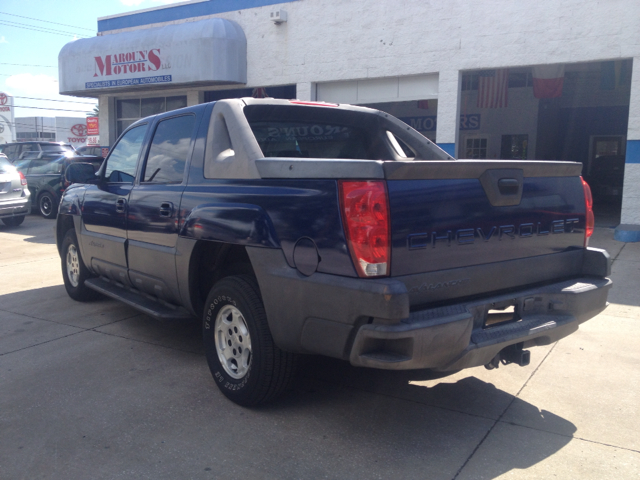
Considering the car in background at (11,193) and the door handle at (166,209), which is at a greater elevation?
the door handle at (166,209)

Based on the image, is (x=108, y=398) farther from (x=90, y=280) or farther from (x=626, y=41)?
(x=626, y=41)

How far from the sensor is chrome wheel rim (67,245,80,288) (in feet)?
21.0

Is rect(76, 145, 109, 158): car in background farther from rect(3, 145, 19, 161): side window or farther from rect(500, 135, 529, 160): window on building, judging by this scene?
rect(500, 135, 529, 160): window on building

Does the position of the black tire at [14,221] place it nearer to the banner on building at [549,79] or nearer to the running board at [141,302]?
the running board at [141,302]

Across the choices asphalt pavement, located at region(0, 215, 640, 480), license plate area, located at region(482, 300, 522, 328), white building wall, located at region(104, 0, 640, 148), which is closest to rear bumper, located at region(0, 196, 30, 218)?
white building wall, located at region(104, 0, 640, 148)

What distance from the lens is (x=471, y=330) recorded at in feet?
10.2

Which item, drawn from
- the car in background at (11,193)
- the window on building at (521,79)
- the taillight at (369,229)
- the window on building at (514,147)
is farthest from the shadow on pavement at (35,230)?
the window on building at (521,79)

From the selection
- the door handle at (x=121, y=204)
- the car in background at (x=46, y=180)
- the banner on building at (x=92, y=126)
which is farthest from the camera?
the banner on building at (x=92, y=126)

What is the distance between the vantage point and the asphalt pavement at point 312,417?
10.3 ft

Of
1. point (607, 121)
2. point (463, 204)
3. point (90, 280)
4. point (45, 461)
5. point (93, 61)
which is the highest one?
point (93, 61)

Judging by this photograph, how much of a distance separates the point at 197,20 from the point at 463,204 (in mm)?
15807

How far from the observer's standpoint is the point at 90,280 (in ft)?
19.7

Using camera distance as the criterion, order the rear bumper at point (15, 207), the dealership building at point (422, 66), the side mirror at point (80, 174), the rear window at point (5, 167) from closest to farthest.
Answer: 1. the side mirror at point (80, 174)
2. the dealership building at point (422, 66)
3. the rear bumper at point (15, 207)
4. the rear window at point (5, 167)

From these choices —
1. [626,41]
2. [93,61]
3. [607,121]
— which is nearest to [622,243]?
[626,41]
